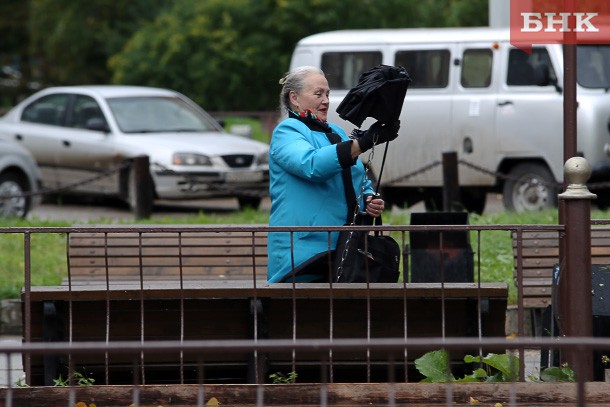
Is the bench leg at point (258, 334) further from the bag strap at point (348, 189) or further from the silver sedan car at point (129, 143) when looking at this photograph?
the silver sedan car at point (129, 143)

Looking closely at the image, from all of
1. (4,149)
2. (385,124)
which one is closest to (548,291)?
(385,124)

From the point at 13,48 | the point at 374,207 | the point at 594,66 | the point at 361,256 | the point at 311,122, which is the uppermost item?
the point at 13,48

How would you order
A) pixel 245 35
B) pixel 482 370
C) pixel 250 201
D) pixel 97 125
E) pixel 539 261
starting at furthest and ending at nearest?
1. pixel 245 35
2. pixel 97 125
3. pixel 250 201
4. pixel 539 261
5. pixel 482 370

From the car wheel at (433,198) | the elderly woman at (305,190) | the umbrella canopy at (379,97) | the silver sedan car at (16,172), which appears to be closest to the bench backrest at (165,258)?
the elderly woman at (305,190)

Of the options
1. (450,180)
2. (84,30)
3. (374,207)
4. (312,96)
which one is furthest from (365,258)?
(84,30)

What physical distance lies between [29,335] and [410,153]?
9.65 meters

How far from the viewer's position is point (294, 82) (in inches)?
259

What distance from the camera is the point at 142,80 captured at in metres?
31.6

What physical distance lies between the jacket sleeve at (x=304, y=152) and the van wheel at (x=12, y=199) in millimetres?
8191

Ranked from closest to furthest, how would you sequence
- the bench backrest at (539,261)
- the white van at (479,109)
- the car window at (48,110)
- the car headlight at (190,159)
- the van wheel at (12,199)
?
the bench backrest at (539,261) < the van wheel at (12,199) < the white van at (479,109) < the car headlight at (190,159) < the car window at (48,110)

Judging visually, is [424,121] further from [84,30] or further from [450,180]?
[84,30]

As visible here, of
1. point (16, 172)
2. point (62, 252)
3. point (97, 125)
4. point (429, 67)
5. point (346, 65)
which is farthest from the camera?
point (97, 125)

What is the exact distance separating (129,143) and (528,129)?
4707mm

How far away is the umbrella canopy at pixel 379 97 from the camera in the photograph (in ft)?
20.6
